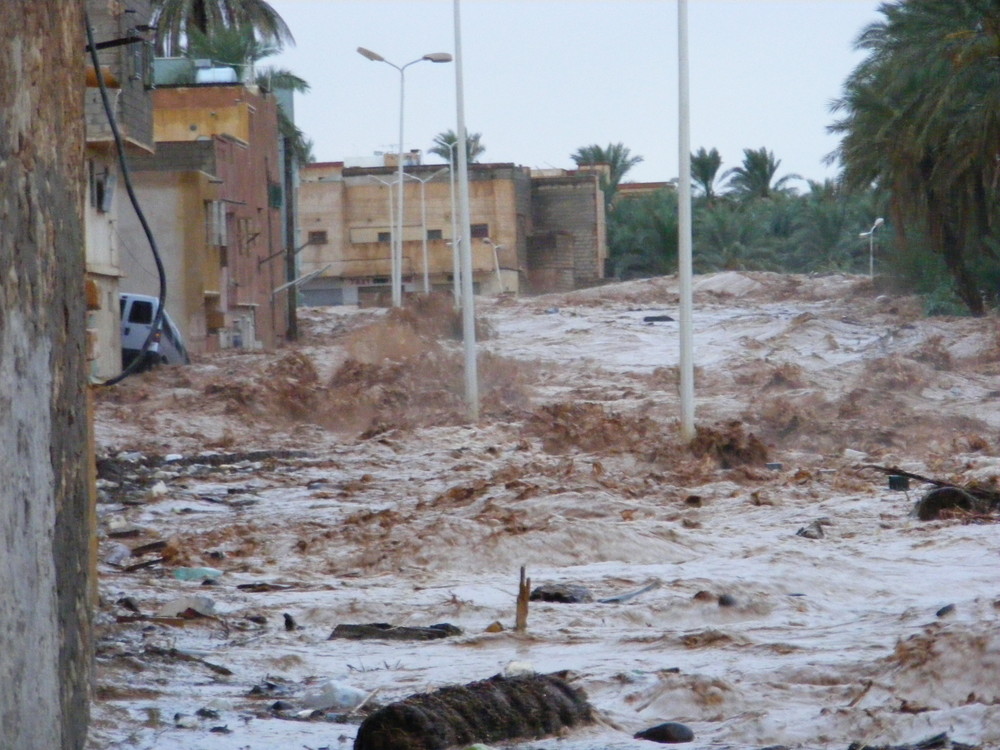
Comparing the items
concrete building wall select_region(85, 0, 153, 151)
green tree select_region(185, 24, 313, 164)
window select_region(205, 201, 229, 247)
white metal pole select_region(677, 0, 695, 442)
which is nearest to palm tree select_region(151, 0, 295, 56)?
green tree select_region(185, 24, 313, 164)

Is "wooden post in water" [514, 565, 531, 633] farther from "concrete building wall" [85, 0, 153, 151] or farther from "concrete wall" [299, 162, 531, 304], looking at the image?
"concrete wall" [299, 162, 531, 304]

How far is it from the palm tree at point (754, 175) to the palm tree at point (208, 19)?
3051 centimetres

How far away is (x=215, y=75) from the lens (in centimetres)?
4450

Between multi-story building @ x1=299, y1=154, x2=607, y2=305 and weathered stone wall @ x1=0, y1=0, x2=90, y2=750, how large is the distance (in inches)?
2387

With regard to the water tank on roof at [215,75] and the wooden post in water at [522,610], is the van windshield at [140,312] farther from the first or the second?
the wooden post in water at [522,610]

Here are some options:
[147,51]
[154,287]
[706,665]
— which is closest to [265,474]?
[706,665]

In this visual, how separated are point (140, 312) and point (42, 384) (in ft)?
91.5

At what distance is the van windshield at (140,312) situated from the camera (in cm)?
3073

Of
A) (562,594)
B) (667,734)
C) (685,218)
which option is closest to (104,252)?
(685,218)

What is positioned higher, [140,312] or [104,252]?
[104,252]

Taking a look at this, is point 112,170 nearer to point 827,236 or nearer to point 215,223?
point 215,223

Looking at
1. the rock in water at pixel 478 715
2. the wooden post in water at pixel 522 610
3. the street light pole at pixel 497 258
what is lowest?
the wooden post in water at pixel 522 610

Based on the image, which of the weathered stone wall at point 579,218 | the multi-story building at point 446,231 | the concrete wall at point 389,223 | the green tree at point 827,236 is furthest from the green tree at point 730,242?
the concrete wall at point 389,223

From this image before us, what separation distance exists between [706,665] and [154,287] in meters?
31.2
